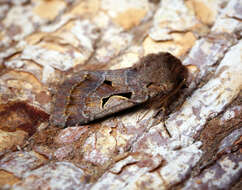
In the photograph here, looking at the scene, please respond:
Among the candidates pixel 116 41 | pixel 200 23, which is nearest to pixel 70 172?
pixel 116 41

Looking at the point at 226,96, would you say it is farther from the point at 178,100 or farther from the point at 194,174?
the point at 194,174

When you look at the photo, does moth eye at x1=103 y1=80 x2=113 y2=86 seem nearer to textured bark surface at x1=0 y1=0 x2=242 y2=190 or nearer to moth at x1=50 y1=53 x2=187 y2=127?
moth at x1=50 y1=53 x2=187 y2=127


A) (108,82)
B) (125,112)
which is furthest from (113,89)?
(125,112)

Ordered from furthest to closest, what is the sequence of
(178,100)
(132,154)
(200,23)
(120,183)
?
(200,23)
(178,100)
(132,154)
(120,183)

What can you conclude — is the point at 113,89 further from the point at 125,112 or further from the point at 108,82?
the point at 125,112

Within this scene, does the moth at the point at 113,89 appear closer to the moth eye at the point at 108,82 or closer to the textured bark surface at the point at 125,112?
the moth eye at the point at 108,82

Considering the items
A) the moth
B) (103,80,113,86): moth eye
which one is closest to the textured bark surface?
the moth
